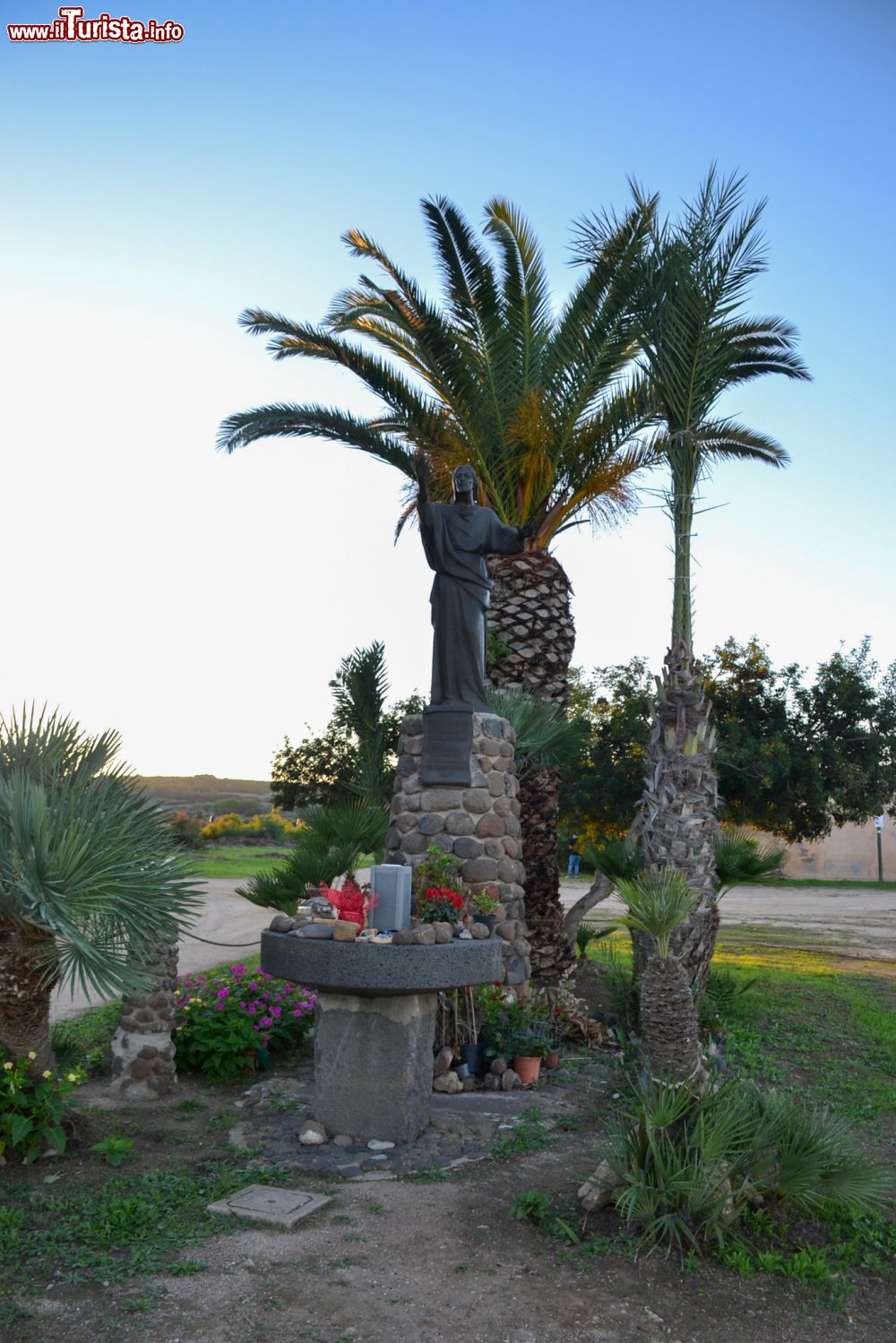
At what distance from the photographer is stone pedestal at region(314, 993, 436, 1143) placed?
246 inches

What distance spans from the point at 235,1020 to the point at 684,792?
376 centimetres

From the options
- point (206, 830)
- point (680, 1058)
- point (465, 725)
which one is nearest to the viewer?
point (680, 1058)

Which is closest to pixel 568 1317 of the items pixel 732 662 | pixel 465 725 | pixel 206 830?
pixel 465 725

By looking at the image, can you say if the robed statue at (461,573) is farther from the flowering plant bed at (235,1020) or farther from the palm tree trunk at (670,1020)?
the palm tree trunk at (670,1020)

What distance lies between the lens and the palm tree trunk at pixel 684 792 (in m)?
8.14

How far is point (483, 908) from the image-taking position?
792 centimetres

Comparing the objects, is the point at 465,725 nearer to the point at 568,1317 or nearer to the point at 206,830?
the point at 568,1317

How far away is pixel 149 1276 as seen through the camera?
4297 millimetres

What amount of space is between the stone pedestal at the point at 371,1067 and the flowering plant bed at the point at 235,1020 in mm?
1188

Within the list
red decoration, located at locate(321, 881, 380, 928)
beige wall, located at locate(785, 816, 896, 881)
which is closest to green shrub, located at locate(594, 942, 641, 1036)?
red decoration, located at locate(321, 881, 380, 928)

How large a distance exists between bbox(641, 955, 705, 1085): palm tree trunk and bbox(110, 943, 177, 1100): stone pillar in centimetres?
344

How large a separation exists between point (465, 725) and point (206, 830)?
3732 cm

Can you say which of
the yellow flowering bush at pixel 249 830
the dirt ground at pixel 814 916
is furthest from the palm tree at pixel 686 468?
the yellow flowering bush at pixel 249 830

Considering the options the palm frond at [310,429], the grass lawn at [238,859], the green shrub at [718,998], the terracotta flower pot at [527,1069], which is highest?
the palm frond at [310,429]
